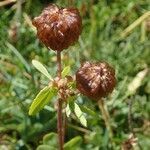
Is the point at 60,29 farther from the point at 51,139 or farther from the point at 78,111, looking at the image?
the point at 51,139

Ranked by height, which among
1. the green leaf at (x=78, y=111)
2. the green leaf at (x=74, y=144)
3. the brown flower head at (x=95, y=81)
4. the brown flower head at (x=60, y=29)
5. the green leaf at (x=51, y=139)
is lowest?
the green leaf at (x=74, y=144)

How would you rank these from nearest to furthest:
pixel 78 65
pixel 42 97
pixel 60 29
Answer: pixel 60 29, pixel 42 97, pixel 78 65

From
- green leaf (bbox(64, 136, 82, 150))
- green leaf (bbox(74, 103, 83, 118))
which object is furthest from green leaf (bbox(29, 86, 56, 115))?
green leaf (bbox(64, 136, 82, 150))

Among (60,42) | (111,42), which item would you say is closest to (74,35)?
(60,42)

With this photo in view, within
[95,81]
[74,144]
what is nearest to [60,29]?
[95,81]

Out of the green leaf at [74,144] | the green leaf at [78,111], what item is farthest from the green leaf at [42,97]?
the green leaf at [74,144]

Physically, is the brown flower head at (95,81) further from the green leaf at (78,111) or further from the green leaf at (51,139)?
the green leaf at (51,139)
